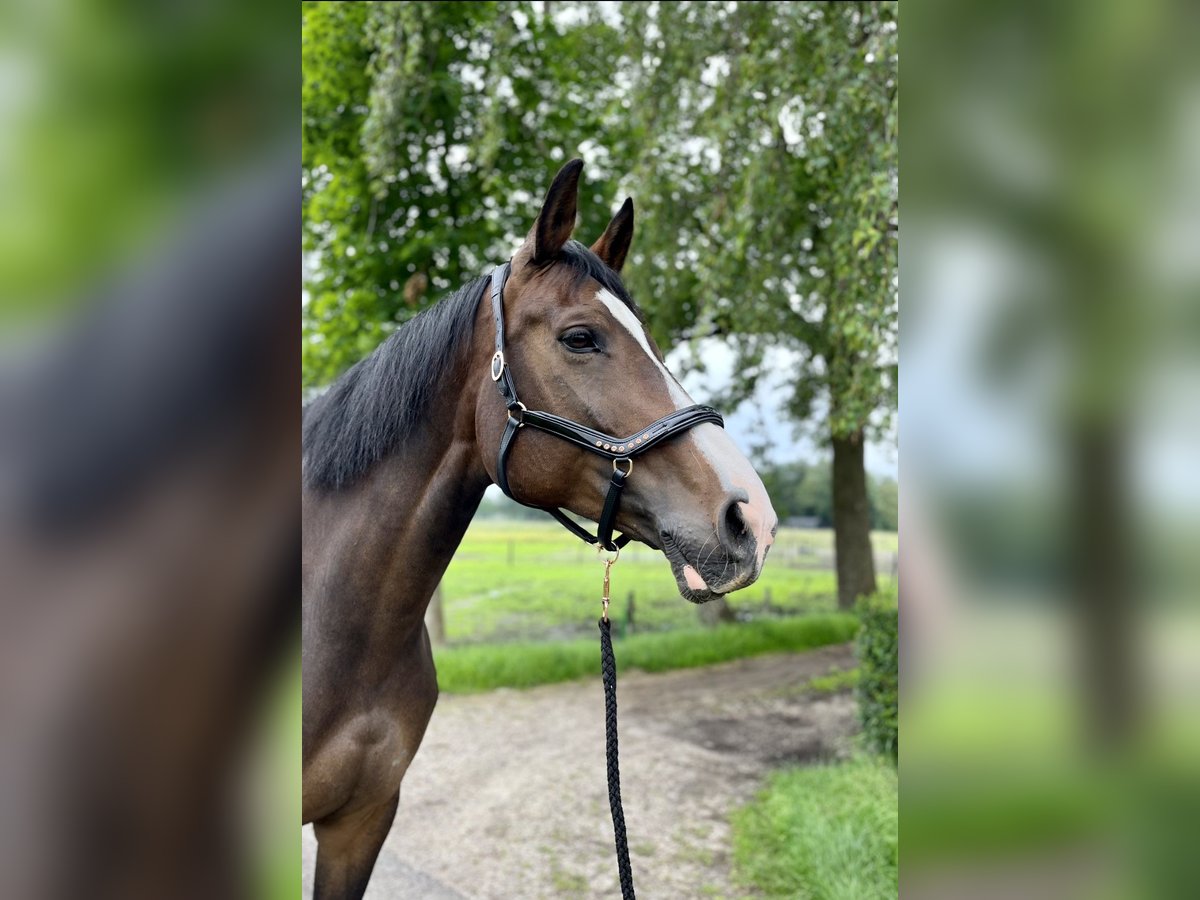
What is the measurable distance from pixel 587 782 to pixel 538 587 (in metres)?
4.35

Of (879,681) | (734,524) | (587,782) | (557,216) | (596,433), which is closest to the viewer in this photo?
(734,524)

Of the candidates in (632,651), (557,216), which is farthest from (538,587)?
(557,216)

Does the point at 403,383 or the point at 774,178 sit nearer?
the point at 403,383

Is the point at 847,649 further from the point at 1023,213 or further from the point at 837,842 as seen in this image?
the point at 1023,213

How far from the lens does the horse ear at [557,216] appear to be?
190 centimetres

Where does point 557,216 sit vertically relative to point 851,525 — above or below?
above

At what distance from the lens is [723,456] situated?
1743 millimetres

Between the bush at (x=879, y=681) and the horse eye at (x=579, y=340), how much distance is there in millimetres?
4530

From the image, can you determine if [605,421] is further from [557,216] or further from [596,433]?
[557,216]

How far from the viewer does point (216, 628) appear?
57cm

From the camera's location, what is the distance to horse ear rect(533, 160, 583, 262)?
1.90 metres

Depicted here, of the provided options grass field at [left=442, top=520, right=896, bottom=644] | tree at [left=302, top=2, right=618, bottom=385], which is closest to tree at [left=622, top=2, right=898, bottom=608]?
tree at [left=302, top=2, right=618, bottom=385]

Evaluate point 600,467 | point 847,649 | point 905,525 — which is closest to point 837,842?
point 600,467

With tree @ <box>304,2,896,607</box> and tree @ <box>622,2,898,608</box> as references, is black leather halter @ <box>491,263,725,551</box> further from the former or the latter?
tree @ <box>304,2,896,607</box>
